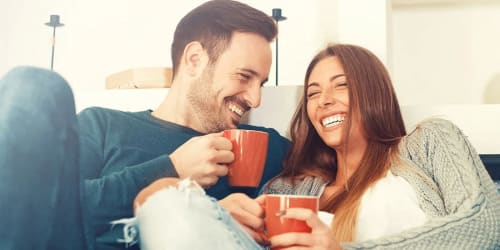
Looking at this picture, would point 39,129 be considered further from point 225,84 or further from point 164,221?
point 225,84

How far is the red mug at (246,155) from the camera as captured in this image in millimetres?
919

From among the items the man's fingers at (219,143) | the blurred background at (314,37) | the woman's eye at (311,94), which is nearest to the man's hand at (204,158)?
the man's fingers at (219,143)

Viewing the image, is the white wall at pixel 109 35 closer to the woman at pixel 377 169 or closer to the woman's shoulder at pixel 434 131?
the woman at pixel 377 169

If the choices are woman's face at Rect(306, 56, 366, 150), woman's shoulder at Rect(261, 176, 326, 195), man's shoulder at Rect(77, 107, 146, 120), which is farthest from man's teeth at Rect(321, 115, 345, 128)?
man's shoulder at Rect(77, 107, 146, 120)

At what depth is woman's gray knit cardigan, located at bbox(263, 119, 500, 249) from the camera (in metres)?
0.88

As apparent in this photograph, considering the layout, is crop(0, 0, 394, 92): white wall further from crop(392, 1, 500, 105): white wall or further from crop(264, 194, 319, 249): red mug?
crop(264, 194, 319, 249): red mug

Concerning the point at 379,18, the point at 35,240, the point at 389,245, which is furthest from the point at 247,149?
the point at 379,18

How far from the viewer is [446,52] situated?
1.77 metres

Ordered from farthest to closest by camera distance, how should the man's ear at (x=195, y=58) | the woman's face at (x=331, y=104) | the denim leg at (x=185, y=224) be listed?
the man's ear at (x=195, y=58)
the woman's face at (x=331, y=104)
the denim leg at (x=185, y=224)

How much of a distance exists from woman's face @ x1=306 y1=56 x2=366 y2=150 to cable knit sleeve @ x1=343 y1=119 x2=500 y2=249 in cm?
13

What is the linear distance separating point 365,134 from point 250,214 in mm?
525

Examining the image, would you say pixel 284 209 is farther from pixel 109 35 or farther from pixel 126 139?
pixel 109 35

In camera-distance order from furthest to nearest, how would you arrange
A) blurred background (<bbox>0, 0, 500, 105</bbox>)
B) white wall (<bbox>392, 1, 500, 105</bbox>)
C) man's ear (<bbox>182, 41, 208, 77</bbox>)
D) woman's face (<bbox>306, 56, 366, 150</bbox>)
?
white wall (<bbox>392, 1, 500, 105</bbox>), blurred background (<bbox>0, 0, 500, 105</bbox>), man's ear (<bbox>182, 41, 208, 77</bbox>), woman's face (<bbox>306, 56, 366, 150</bbox>)

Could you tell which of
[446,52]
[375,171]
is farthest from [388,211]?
[446,52]
